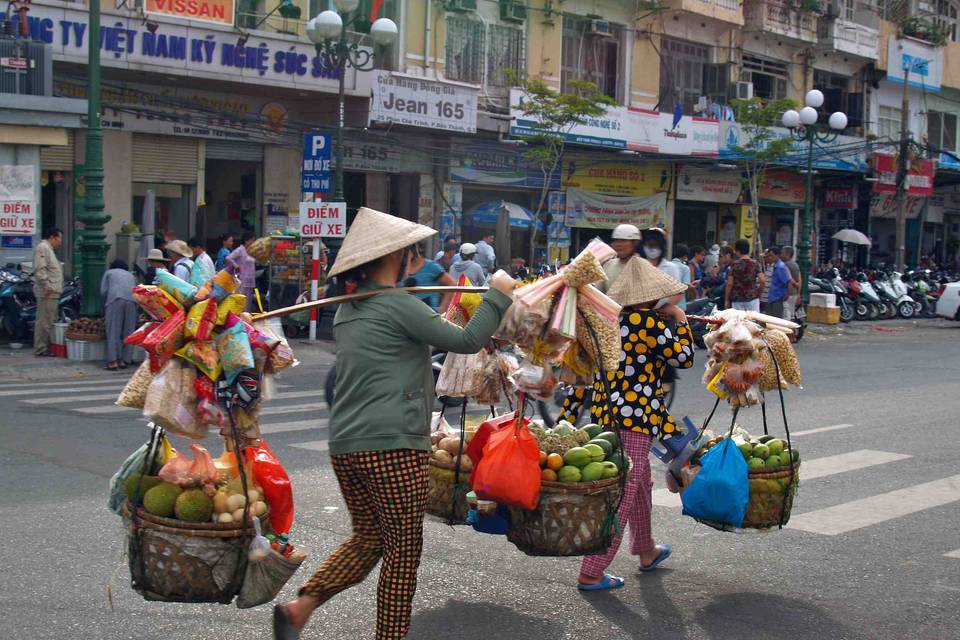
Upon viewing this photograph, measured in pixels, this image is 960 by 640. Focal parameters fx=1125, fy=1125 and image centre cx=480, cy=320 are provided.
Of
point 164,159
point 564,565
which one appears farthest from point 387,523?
point 164,159

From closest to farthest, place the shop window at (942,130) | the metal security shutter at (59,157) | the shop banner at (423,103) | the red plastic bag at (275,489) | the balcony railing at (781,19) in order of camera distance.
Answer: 1. the red plastic bag at (275,489)
2. the metal security shutter at (59,157)
3. the shop banner at (423,103)
4. the balcony railing at (781,19)
5. the shop window at (942,130)

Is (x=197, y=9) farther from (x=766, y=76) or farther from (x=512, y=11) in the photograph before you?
(x=766, y=76)

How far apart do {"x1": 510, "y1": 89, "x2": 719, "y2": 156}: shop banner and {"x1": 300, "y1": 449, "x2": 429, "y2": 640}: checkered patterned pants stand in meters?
21.2

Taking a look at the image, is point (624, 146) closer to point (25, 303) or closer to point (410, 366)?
point (25, 303)

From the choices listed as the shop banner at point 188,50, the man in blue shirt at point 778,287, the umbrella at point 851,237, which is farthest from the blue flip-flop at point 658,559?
the umbrella at point 851,237

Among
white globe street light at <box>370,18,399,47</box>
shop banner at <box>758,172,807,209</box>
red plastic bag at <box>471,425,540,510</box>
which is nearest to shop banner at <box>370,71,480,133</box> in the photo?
white globe street light at <box>370,18,399,47</box>

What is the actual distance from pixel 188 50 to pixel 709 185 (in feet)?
57.4

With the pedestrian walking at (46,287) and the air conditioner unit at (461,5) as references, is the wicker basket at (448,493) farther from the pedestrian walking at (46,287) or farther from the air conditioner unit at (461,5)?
the air conditioner unit at (461,5)

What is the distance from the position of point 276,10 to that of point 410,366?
61.6ft

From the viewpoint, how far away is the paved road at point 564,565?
5078 mm

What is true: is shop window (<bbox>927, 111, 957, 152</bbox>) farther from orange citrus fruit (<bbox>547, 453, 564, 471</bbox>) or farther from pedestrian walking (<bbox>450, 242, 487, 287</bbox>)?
orange citrus fruit (<bbox>547, 453, 564, 471</bbox>)

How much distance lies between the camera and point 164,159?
21484 mm

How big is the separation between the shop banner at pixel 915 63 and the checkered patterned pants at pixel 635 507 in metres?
33.6

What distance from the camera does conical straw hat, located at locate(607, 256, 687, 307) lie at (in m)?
5.69
